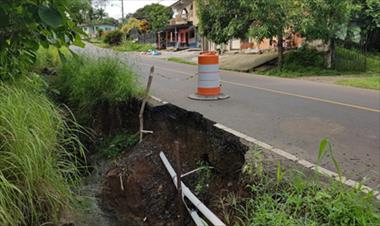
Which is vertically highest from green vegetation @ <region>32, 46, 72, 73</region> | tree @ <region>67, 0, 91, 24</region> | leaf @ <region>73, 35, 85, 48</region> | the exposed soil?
tree @ <region>67, 0, 91, 24</region>

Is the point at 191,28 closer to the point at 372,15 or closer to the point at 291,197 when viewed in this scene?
the point at 372,15

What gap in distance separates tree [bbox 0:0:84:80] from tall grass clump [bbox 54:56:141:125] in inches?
117

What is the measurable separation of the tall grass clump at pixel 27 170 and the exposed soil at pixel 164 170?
1.14 meters

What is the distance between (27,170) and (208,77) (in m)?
6.50

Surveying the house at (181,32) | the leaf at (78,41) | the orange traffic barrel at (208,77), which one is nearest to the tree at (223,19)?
the orange traffic barrel at (208,77)

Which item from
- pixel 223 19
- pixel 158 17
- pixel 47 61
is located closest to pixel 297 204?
pixel 47 61

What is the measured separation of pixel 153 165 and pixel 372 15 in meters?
15.1

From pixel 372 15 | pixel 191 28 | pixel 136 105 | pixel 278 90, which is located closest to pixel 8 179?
pixel 136 105

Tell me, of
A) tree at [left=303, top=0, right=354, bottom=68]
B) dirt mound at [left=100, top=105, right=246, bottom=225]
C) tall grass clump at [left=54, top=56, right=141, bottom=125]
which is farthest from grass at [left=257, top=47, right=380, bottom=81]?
dirt mound at [left=100, top=105, right=246, bottom=225]

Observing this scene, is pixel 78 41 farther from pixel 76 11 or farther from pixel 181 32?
pixel 181 32

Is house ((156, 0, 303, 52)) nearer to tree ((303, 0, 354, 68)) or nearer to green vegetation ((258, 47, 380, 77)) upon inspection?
green vegetation ((258, 47, 380, 77))

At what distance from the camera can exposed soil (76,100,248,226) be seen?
391 cm

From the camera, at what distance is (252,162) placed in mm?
3836

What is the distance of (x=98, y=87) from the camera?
6.84 meters
